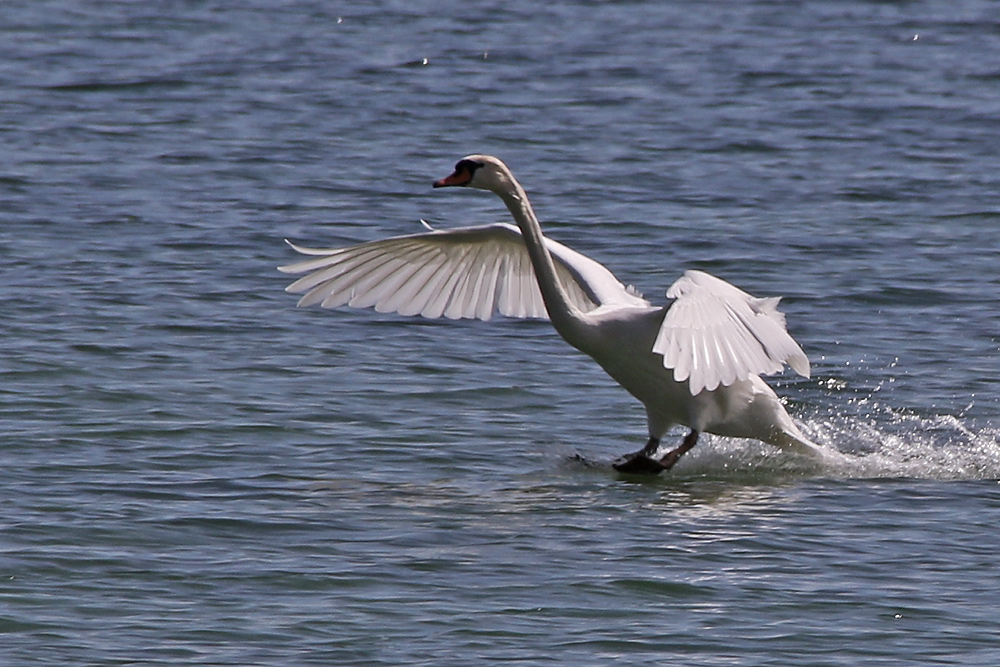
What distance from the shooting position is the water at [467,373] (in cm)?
726

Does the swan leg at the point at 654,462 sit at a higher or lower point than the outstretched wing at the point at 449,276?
lower

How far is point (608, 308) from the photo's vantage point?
9406 millimetres

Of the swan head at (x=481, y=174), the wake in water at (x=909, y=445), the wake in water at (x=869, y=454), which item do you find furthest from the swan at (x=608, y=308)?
the wake in water at (x=909, y=445)

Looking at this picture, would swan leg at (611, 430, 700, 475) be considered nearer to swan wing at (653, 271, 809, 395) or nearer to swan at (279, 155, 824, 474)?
swan at (279, 155, 824, 474)

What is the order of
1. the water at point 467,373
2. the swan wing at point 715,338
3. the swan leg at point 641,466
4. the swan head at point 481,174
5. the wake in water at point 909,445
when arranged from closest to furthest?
the water at point 467,373 < the swan wing at point 715,338 < the swan head at point 481,174 < the swan leg at point 641,466 < the wake in water at point 909,445

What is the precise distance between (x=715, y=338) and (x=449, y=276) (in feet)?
8.67

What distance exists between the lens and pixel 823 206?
1556 cm

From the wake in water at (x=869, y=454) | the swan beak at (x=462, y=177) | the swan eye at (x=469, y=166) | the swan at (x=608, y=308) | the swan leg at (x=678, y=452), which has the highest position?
the swan eye at (x=469, y=166)

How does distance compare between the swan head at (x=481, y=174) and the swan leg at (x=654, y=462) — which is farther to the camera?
the swan leg at (x=654, y=462)

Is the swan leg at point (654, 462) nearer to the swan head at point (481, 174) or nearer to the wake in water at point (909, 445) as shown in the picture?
the wake in water at point (909, 445)

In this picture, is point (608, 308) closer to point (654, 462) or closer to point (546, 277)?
point (546, 277)

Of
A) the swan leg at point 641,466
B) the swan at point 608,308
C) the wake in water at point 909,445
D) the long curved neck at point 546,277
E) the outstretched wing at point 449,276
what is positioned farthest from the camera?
the outstretched wing at point 449,276

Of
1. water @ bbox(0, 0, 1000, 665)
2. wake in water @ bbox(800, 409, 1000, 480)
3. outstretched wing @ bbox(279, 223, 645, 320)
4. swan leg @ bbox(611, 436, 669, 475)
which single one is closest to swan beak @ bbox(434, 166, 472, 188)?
outstretched wing @ bbox(279, 223, 645, 320)

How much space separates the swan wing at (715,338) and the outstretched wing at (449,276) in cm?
136
